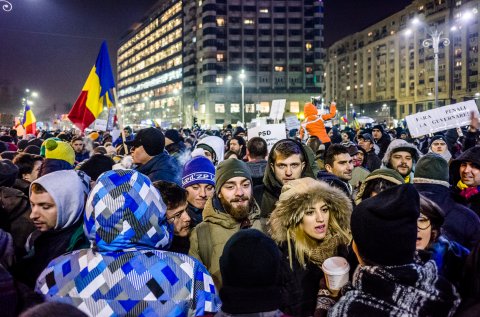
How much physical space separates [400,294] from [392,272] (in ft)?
0.32

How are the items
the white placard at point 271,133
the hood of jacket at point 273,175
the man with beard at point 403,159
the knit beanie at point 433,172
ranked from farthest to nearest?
the white placard at point 271,133
the man with beard at point 403,159
the hood of jacket at point 273,175
the knit beanie at point 433,172

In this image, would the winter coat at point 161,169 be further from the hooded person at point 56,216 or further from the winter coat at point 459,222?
A: the winter coat at point 459,222

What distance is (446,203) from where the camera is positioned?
13.1 ft

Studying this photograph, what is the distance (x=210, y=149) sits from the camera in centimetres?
809

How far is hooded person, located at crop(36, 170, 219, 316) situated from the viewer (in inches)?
82.3

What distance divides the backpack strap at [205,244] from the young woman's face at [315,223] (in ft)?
2.48

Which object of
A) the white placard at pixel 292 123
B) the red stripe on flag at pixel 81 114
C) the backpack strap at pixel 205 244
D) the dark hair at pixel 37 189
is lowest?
the backpack strap at pixel 205 244

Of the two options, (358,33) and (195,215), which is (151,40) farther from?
(195,215)

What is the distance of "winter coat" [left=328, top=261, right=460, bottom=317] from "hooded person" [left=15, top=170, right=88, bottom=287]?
1.95 metres

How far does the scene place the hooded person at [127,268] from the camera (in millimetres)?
2090

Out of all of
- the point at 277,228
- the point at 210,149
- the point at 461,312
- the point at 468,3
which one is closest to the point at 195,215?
the point at 277,228

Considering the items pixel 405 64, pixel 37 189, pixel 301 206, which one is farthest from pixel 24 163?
pixel 405 64

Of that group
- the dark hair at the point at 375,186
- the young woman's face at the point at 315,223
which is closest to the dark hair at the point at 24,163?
the young woman's face at the point at 315,223

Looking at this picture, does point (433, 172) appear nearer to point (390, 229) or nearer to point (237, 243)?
point (390, 229)
